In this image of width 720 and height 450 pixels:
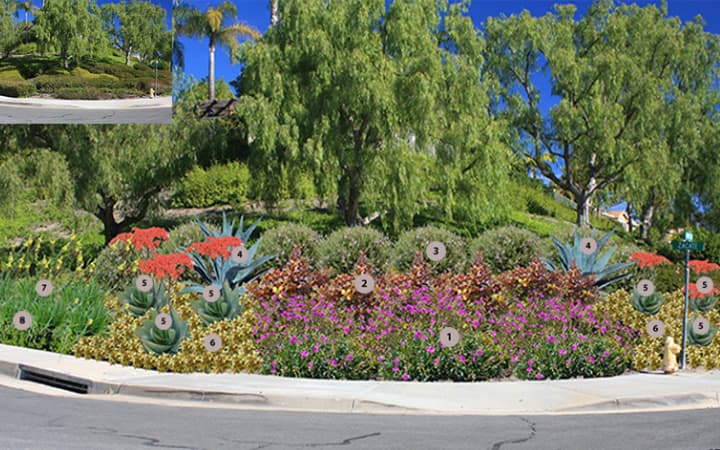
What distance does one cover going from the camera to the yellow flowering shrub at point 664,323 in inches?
461

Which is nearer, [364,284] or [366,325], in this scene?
[366,325]

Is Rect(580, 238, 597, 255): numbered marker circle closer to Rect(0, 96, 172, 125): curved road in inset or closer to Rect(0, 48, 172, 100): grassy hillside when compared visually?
Rect(0, 96, 172, 125): curved road in inset

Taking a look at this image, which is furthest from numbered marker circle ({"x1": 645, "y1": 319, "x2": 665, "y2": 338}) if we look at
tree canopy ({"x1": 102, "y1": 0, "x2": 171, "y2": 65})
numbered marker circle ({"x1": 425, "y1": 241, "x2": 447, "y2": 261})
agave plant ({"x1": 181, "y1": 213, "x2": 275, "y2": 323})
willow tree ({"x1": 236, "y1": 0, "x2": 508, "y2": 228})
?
tree canopy ({"x1": 102, "y1": 0, "x2": 171, "y2": 65})

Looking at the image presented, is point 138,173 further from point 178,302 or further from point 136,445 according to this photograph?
point 136,445

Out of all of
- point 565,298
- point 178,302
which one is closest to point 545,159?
point 565,298

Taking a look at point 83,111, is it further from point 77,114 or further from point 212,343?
point 212,343

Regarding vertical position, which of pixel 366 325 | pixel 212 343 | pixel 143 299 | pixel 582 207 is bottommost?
pixel 212 343

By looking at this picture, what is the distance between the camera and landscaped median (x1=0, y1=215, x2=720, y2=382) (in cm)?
1088

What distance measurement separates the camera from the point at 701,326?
12461 millimetres

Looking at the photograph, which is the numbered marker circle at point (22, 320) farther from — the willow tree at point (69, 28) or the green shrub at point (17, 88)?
the willow tree at point (69, 28)

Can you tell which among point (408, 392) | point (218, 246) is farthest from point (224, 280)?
point (408, 392)

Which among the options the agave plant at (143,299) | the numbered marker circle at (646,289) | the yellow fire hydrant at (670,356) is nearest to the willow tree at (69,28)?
the agave plant at (143,299)

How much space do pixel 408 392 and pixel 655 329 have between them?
15.2 feet

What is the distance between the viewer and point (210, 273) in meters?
14.2
